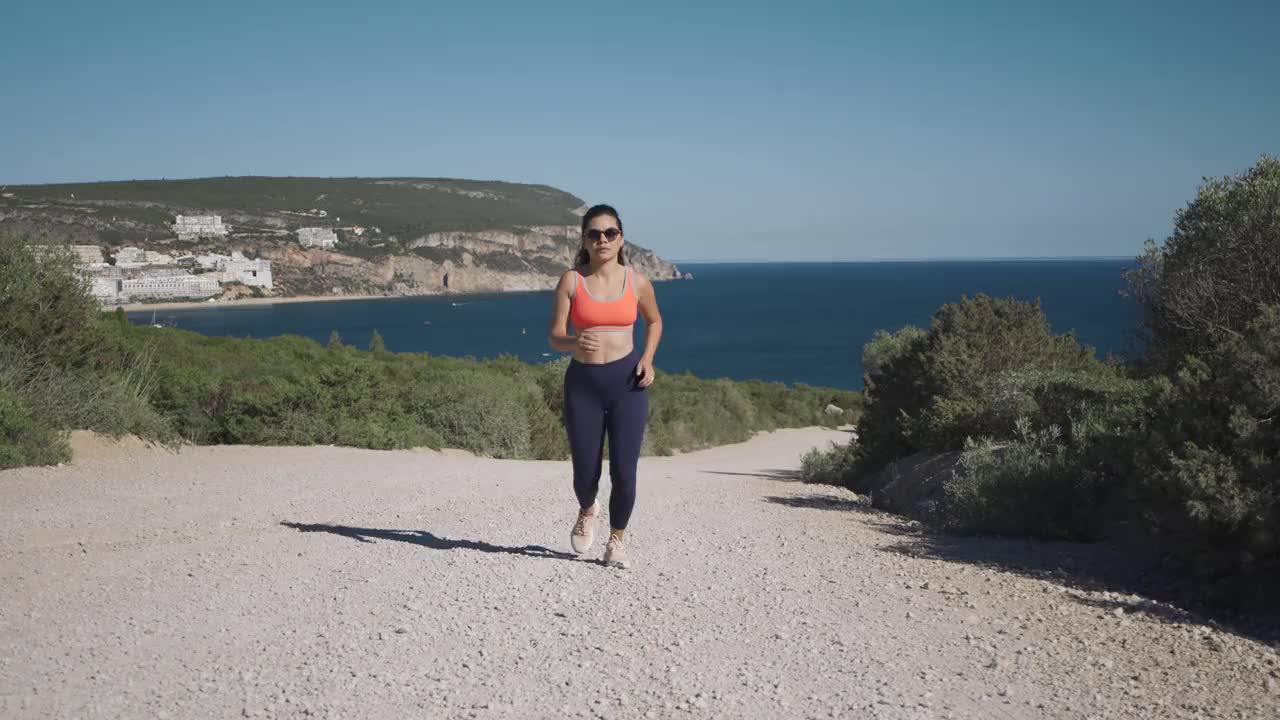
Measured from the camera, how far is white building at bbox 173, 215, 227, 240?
152 metres

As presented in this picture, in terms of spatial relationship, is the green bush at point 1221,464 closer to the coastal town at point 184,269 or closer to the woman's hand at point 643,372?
the woman's hand at point 643,372

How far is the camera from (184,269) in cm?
13650

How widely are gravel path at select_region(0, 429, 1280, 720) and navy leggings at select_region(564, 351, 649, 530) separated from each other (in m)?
0.52

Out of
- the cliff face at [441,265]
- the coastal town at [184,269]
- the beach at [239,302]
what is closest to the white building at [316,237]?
the coastal town at [184,269]

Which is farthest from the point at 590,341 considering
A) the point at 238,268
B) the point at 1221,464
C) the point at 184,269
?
the point at 238,268

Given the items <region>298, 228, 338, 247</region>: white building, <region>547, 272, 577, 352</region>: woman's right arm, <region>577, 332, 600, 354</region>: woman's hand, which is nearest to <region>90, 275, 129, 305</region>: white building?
<region>298, 228, 338, 247</region>: white building

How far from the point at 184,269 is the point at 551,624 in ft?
479

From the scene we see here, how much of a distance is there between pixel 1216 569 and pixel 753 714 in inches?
131

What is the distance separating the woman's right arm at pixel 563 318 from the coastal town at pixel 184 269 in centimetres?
11537

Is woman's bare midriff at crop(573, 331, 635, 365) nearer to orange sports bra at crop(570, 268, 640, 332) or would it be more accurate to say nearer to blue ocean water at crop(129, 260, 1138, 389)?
orange sports bra at crop(570, 268, 640, 332)

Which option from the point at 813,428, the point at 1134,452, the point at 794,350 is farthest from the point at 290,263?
the point at 1134,452

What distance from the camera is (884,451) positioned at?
1326cm

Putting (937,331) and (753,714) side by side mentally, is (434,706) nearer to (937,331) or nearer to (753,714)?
(753,714)

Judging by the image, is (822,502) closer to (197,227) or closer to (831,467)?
(831,467)
